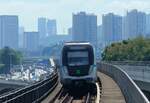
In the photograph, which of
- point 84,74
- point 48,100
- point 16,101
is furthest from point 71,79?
point 16,101

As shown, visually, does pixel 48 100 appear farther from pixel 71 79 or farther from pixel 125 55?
pixel 125 55

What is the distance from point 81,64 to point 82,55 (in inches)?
26.5

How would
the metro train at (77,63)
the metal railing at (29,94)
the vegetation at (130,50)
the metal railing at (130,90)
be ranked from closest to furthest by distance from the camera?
the metal railing at (130,90), the metal railing at (29,94), the metro train at (77,63), the vegetation at (130,50)

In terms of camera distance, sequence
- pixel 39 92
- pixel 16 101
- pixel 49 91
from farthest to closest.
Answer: pixel 49 91 < pixel 39 92 < pixel 16 101

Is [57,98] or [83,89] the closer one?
[57,98]

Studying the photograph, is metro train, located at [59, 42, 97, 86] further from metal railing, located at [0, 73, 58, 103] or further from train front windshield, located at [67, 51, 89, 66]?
metal railing, located at [0, 73, 58, 103]

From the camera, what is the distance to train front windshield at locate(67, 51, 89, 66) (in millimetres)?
40125

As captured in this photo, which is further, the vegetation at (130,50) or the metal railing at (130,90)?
the vegetation at (130,50)

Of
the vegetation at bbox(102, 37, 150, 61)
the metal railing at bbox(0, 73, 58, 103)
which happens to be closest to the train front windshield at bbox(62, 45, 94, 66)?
the metal railing at bbox(0, 73, 58, 103)

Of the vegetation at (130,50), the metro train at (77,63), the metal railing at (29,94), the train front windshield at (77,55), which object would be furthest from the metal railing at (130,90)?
the vegetation at (130,50)

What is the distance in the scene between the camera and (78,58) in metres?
40.3

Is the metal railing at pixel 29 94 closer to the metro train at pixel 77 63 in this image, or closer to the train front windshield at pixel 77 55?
the metro train at pixel 77 63

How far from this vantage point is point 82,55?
1587 inches

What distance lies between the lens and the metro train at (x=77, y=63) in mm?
40031
